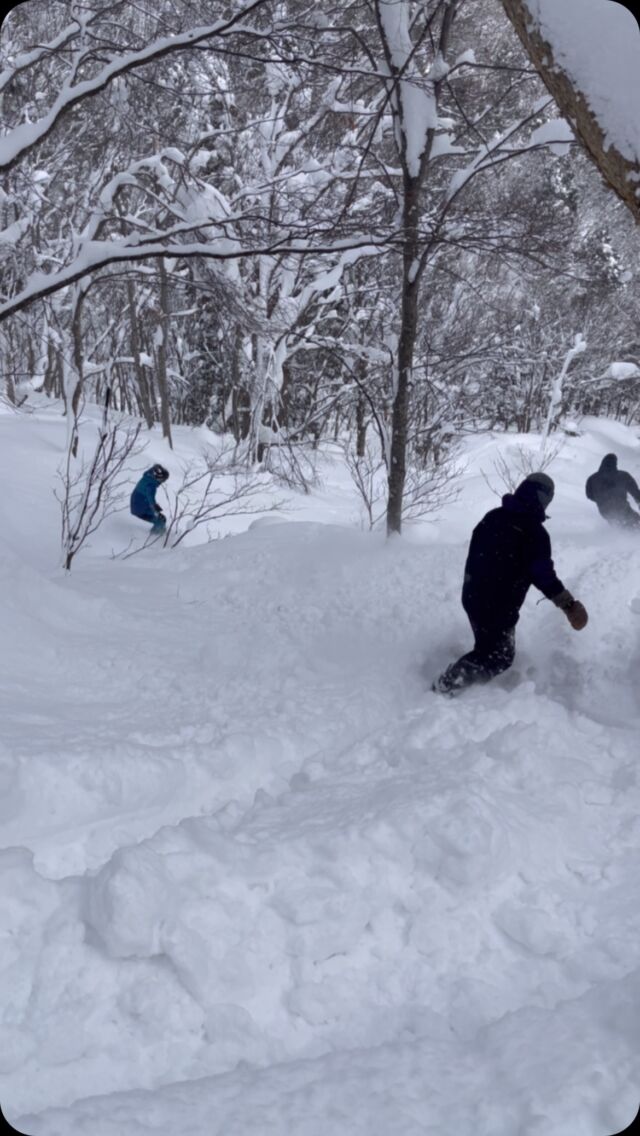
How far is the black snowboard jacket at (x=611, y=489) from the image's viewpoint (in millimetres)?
9672

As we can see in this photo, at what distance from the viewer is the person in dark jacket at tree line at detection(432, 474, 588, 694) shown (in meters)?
4.76

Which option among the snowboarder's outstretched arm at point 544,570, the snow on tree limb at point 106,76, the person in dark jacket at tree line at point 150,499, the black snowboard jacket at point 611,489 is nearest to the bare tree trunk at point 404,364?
the snow on tree limb at point 106,76

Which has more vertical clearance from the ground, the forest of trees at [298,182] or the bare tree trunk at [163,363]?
the forest of trees at [298,182]

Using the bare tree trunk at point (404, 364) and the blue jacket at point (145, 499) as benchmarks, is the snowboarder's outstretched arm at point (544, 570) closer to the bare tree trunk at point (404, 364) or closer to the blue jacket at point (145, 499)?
the bare tree trunk at point (404, 364)

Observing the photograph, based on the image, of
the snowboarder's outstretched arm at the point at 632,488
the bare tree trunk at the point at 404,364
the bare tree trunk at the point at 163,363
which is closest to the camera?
the bare tree trunk at the point at 404,364

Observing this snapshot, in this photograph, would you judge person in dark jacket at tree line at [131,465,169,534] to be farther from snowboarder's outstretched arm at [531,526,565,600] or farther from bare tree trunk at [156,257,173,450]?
bare tree trunk at [156,257,173,450]

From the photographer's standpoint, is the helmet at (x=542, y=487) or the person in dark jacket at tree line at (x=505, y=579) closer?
the person in dark jacket at tree line at (x=505, y=579)

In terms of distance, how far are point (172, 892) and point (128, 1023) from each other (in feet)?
1.33

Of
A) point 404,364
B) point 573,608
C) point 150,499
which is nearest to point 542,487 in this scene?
point 573,608

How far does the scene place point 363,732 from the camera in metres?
4.56

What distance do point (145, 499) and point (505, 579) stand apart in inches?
287

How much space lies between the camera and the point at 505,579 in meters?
4.90

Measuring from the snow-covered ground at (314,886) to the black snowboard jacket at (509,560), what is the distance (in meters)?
0.51

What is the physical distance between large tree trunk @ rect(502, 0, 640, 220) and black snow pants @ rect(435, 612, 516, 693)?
280 cm
